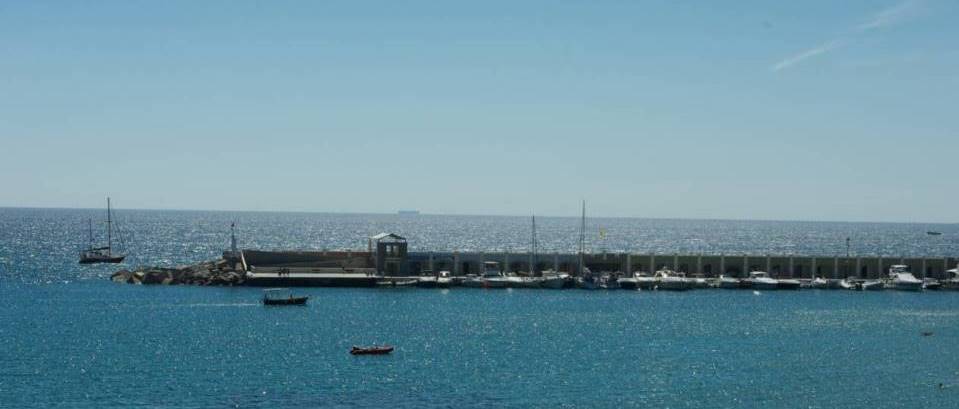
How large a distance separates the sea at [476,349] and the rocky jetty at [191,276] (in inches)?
136

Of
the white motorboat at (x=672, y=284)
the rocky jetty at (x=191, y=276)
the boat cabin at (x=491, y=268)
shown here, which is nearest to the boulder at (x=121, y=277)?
the rocky jetty at (x=191, y=276)

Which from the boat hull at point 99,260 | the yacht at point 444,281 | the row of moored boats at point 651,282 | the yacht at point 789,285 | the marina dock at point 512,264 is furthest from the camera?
the boat hull at point 99,260

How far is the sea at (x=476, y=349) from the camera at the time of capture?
57281mm

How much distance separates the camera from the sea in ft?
188

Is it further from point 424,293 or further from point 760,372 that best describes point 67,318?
point 760,372

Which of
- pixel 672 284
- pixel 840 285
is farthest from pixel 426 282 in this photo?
pixel 840 285

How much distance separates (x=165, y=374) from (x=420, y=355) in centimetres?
1478

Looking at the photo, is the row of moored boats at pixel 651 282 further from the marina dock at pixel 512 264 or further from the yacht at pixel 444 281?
the marina dock at pixel 512 264

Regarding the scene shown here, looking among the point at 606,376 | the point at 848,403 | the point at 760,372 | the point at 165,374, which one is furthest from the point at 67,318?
the point at 848,403

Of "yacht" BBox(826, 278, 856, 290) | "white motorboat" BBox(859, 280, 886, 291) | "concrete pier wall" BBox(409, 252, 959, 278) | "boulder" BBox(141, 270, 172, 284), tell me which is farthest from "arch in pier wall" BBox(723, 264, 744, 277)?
"boulder" BBox(141, 270, 172, 284)

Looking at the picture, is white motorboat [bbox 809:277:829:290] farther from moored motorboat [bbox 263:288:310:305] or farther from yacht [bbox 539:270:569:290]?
moored motorboat [bbox 263:288:310:305]

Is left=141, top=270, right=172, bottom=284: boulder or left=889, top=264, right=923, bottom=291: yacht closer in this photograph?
left=141, top=270, right=172, bottom=284: boulder

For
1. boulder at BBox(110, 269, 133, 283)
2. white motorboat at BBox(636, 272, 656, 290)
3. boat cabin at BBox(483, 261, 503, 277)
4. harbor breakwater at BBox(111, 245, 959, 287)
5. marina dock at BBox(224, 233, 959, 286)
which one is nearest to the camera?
harbor breakwater at BBox(111, 245, 959, 287)

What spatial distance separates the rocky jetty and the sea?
11.4 feet
